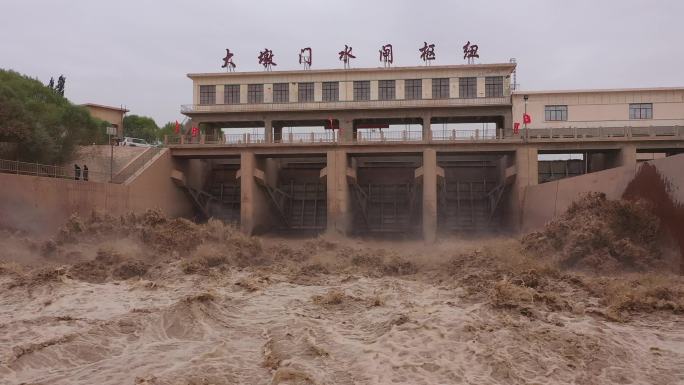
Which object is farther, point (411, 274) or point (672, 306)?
point (411, 274)

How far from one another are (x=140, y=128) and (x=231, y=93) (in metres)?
31.1

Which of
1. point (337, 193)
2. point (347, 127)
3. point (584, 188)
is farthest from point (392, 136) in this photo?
point (584, 188)

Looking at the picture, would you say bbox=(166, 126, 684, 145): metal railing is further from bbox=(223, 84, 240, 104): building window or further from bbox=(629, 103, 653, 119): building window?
bbox=(223, 84, 240, 104): building window

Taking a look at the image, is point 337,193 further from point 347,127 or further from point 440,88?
point 440,88

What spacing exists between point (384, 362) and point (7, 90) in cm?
2378

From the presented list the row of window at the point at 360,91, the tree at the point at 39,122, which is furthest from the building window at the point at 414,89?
the tree at the point at 39,122

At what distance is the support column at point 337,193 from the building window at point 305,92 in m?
9.77

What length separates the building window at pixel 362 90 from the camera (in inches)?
1407

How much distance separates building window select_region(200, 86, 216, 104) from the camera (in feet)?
122

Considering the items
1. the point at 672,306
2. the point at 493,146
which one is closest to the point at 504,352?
the point at 672,306

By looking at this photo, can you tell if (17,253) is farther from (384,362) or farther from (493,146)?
(493,146)

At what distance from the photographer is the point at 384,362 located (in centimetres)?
715

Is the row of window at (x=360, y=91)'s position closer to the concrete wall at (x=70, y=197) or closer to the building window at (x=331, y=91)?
the building window at (x=331, y=91)

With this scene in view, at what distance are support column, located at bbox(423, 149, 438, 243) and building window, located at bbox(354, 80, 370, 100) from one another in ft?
34.3
